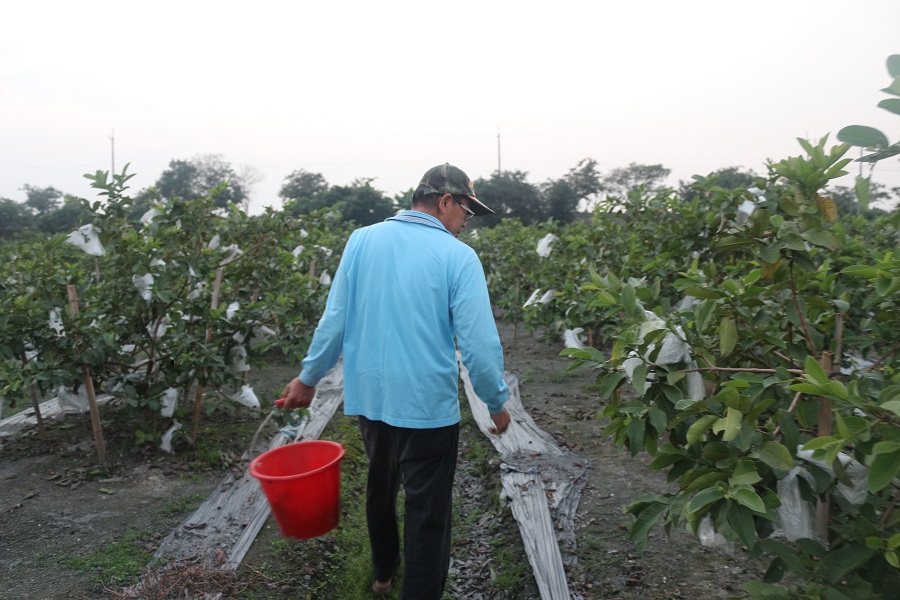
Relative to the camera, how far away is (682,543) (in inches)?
104

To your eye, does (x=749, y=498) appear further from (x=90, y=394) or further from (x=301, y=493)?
(x=90, y=394)

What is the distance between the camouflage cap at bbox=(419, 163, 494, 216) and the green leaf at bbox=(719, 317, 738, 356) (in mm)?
946

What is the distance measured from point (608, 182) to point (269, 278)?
31.1 m

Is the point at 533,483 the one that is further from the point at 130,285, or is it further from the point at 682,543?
the point at 130,285

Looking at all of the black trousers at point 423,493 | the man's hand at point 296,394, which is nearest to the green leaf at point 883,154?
the black trousers at point 423,493

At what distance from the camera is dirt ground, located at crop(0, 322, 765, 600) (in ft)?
7.88

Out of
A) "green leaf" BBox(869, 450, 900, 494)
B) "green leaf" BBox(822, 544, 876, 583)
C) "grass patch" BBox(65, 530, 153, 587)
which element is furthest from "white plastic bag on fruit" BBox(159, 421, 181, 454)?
"green leaf" BBox(869, 450, 900, 494)

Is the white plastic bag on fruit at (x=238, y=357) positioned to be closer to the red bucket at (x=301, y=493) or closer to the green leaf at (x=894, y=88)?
the red bucket at (x=301, y=493)

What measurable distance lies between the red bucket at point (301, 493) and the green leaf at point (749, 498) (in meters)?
1.44

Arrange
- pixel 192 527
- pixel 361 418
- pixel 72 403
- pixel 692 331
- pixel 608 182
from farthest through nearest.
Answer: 1. pixel 608 182
2. pixel 72 403
3. pixel 192 527
4. pixel 361 418
5. pixel 692 331

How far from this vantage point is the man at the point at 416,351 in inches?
80.6

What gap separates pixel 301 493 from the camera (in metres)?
2.23

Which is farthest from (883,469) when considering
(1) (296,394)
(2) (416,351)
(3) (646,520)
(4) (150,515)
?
(4) (150,515)

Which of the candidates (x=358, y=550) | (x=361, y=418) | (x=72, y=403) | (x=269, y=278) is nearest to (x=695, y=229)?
(x=361, y=418)
